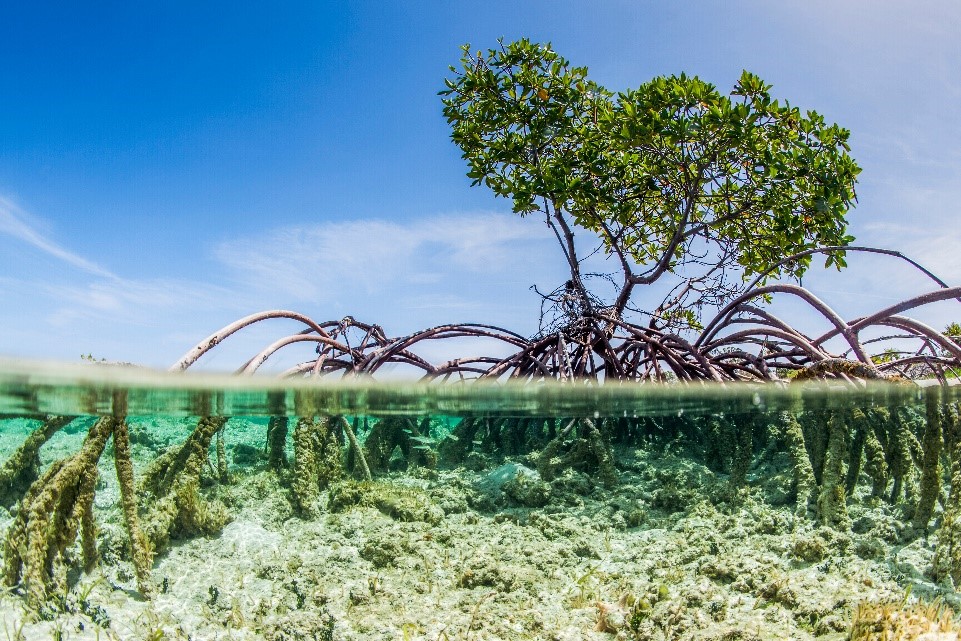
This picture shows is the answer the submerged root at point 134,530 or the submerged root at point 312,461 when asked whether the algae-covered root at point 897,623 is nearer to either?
the submerged root at point 312,461

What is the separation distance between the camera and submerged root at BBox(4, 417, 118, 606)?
2578mm

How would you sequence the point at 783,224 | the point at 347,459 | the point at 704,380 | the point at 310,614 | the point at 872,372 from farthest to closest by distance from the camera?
the point at 783,224 → the point at 704,380 → the point at 872,372 → the point at 347,459 → the point at 310,614

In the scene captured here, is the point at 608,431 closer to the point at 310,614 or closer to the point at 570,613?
the point at 570,613

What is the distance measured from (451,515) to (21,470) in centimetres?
222

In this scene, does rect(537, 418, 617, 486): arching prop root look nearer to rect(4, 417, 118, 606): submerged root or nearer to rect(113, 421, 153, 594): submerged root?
rect(113, 421, 153, 594): submerged root

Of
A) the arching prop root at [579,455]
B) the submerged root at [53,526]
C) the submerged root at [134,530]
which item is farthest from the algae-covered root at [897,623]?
the submerged root at [53,526]

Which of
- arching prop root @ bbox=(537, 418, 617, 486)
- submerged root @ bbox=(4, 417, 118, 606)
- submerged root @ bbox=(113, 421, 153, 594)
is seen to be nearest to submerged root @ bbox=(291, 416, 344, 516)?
submerged root @ bbox=(113, 421, 153, 594)

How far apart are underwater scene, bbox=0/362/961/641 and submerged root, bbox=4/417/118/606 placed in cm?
1

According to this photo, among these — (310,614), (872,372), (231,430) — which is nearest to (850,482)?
(872,372)

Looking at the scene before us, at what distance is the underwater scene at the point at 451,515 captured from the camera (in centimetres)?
262

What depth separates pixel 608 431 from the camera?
406 cm

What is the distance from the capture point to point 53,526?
2678 mm

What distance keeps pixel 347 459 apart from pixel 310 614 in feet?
3.44

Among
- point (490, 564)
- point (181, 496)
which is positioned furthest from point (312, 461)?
point (490, 564)
